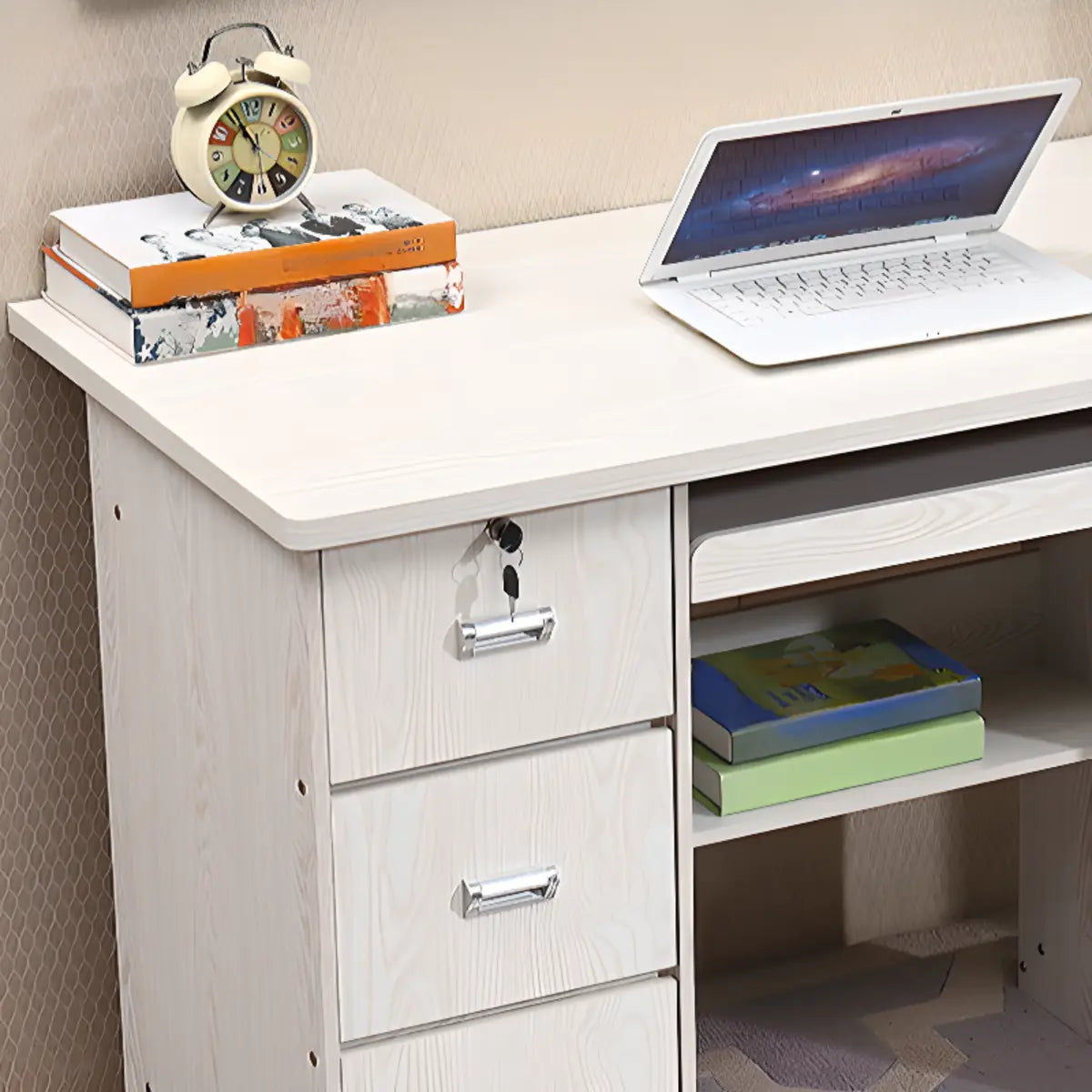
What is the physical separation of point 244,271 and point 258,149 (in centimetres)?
13

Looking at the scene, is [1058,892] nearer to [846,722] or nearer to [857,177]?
[846,722]

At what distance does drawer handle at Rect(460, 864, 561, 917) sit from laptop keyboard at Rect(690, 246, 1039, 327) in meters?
0.45

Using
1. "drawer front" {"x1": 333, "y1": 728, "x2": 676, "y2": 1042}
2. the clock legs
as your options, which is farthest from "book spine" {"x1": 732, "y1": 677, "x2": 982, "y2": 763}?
the clock legs

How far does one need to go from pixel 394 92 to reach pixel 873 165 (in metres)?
0.44

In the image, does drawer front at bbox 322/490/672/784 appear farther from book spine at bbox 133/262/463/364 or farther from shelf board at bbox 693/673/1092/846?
book spine at bbox 133/262/463/364

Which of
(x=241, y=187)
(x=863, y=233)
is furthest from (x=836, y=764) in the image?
(x=241, y=187)

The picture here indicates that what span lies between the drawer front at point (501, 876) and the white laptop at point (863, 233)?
1.12 ft

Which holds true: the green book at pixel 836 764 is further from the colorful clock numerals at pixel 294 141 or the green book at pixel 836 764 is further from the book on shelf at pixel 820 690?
the colorful clock numerals at pixel 294 141

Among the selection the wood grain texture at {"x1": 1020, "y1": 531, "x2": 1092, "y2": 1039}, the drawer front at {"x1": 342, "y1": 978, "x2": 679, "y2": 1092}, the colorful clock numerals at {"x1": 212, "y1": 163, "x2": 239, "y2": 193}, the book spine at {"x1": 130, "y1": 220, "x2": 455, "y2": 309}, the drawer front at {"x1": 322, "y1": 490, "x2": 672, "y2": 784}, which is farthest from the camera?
the wood grain texture at {"x1": 1020, "y1": 531, "x2": 1092, "y2": 1039}

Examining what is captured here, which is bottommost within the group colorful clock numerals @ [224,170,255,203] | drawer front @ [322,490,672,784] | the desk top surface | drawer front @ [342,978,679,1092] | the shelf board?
drawer front @ [342,978,679,1092]

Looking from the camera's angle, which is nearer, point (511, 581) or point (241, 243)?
point (511, 581)

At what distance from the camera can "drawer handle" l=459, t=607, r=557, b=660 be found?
1.42 m

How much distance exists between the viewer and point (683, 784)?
5.08 ft

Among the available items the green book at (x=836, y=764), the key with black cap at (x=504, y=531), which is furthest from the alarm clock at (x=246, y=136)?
the green book at (x=836, y=764)
